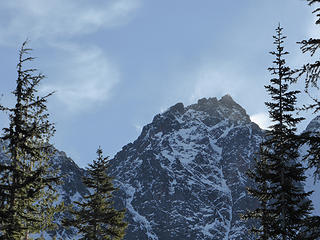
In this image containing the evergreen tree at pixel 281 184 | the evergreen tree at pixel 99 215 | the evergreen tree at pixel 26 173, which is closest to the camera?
the evergreen tree at pixel 26 173

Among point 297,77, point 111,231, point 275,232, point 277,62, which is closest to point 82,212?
point 111,231

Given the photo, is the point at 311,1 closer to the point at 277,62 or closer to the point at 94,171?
the point at 277,62

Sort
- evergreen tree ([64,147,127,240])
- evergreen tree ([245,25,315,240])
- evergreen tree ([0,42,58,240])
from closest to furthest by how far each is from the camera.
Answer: evergreen tree ([0,42,58,240]) < evergreen tree ([245,25,315,240]) < evergreen tree ([64,147,127,240])

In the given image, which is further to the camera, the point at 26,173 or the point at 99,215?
the point at 99,215

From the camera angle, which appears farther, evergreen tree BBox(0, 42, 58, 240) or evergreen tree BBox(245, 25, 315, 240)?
evergreen tree BBox(245, 25, 315, 240)

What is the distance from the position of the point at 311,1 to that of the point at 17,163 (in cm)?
975

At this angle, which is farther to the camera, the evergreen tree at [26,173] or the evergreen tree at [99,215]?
the evergreen tree at [99,215]

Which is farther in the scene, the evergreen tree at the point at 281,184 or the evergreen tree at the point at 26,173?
the evergreen tree at the point at 281,184

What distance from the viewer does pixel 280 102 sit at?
21.7 meters

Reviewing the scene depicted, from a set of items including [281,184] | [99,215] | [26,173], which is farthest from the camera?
[99,215]

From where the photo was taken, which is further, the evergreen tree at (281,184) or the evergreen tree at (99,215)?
the evergreen tree at (99,215)

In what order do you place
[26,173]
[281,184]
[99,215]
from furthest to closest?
[99,215]
[281,184]
[26,173]

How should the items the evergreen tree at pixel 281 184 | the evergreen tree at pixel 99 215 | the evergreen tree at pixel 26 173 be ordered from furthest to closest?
the evergreen tree at pixel 99 215 < the evergreen tree at pixel 281 184 < the evergreen tree at pixel 26 173

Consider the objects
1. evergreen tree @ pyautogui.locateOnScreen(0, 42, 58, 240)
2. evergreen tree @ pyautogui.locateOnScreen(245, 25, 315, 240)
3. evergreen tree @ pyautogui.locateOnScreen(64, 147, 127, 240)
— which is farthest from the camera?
evergreen tree @ pyautogui.locateOnScreen(64, 147, 127, 240)
